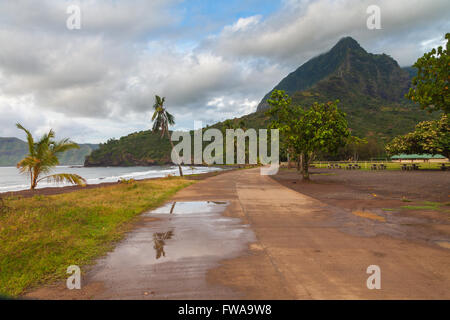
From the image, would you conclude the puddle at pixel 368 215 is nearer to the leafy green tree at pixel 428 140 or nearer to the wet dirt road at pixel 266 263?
the wet dirt road at pixel 266 263

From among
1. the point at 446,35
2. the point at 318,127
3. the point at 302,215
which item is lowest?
the point at 302,215

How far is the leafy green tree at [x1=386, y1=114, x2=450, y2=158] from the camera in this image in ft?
115

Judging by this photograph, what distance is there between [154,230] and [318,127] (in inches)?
697

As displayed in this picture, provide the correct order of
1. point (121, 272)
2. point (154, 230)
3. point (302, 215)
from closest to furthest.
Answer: point (121, 272) < point (154, 230) < point (302, 215)

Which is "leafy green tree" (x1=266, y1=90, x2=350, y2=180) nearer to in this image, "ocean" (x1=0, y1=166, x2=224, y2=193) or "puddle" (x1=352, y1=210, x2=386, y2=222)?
"puddle" (x1=352, y1=210, x2=386, y2=222)

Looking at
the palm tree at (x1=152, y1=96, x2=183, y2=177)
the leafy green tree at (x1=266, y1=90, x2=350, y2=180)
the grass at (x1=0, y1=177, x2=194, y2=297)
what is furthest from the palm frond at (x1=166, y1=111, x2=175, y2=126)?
the grass at (x1=0, y1=177, x2=194, y2=297)

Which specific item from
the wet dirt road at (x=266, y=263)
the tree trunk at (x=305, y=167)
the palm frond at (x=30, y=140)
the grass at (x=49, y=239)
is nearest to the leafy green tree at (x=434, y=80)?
the wet dirt road at (x=266, y=263)

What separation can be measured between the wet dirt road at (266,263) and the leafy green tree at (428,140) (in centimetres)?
3673

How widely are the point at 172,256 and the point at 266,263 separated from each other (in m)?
1.82

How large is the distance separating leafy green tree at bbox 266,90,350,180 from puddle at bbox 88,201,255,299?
14653 millimetres

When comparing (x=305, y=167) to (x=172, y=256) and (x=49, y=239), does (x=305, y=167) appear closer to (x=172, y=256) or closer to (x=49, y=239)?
(x=172, y=256)
